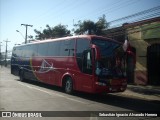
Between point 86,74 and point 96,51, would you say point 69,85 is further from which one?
point 96,51

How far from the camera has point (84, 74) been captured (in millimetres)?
13156

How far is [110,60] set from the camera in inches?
504

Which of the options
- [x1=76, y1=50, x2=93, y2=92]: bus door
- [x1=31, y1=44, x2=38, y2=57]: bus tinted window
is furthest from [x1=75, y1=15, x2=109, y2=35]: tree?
[x1=76, y1=50, x2=93, y2=92]: bus door

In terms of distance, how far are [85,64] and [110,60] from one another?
1.35 m

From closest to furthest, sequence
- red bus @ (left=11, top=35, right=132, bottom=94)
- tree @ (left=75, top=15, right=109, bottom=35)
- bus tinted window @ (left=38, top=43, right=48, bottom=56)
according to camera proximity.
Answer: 1. red bus @ (left=11, top=35, right=132, bottom=94)
2. bus tinted window @ (left=38, top=43, right=48, bottom=56)
3. tree @ (left=75, top=15, right=109, bottom=35)

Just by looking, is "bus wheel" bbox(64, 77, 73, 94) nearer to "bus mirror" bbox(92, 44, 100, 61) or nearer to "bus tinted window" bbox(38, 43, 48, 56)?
"bus mirror" bbox(92, 44, 100, 61)

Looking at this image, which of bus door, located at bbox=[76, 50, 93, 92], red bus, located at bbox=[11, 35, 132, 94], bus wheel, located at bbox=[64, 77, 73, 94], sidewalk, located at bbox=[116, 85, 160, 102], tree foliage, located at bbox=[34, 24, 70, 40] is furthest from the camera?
tree foliage, located at bbox=[34, 24, 70, 40]

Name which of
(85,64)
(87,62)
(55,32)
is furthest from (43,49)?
(55,32)

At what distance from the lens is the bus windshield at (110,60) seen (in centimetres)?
1243

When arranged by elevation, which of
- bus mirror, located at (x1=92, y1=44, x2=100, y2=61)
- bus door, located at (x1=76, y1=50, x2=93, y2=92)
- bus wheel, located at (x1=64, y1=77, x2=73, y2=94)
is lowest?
bus wheel, located at (x1=64, y1=77, x2=73, y2=94)

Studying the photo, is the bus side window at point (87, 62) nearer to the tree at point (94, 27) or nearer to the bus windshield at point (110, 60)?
the bus windshield at point (110, 60)

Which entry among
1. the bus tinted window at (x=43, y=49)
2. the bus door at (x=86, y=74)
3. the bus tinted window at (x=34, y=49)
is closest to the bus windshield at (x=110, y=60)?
the bus door at (x=86, y=74)

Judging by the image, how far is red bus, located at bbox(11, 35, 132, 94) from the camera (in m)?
12.4

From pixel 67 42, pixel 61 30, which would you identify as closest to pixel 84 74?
pixel 67 42
